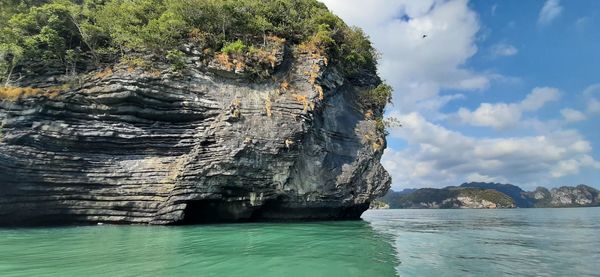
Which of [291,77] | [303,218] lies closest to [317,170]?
[303,218]

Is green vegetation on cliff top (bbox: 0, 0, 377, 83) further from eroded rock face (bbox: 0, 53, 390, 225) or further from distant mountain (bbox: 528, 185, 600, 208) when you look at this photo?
distant mountain (bbox: 528, 185, 600, 208)

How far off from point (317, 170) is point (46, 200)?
14.6 m

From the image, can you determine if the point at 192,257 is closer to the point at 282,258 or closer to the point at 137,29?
the point at 282,258

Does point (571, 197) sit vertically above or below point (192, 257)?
above

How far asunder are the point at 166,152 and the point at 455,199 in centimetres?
12762

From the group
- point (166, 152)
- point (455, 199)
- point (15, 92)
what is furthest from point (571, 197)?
point (15, 92)

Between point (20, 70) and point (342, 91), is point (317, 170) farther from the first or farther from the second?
point (20, 70)

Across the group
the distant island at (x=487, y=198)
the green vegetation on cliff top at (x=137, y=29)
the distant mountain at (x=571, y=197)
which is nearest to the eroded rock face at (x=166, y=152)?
the green vegetation on cliff top at (x=137, y=29)

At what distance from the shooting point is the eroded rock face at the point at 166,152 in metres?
17.3

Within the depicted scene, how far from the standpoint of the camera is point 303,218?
76.3ft

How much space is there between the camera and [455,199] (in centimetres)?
12725

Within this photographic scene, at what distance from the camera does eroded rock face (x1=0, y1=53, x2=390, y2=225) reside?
56.7 feet

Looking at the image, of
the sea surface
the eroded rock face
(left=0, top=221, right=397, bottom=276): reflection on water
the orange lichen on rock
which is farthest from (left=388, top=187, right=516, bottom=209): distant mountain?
the orange lichen on rock

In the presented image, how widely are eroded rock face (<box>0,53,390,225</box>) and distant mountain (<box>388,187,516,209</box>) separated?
4205 inches
